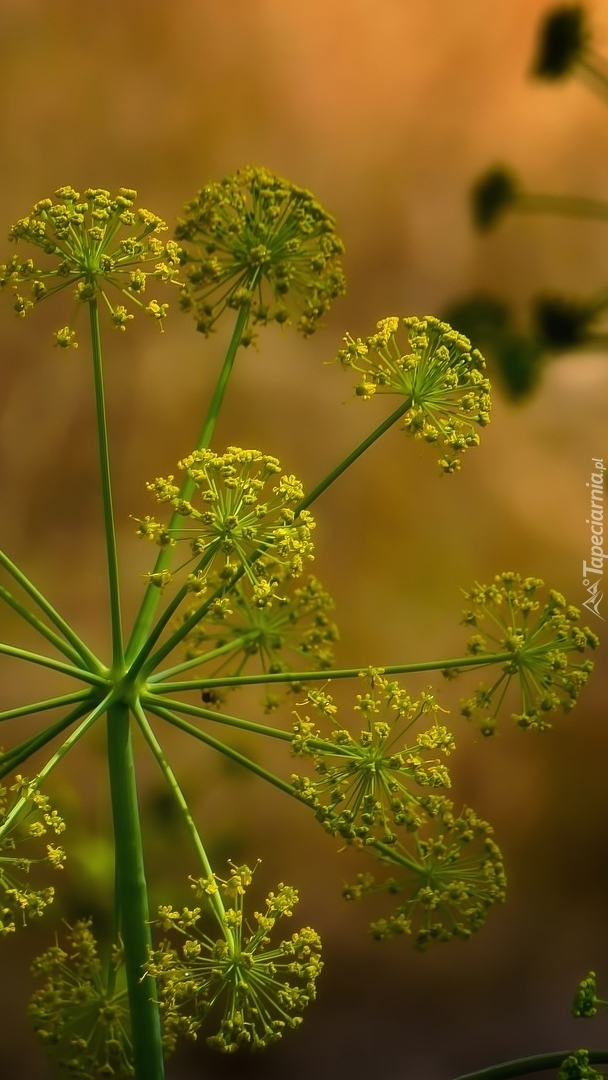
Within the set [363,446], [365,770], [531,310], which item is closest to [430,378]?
[363,446]

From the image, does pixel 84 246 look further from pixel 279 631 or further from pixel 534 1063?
pixel 534 1063

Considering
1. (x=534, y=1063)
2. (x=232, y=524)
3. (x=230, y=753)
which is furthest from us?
(x=534, y=1063)

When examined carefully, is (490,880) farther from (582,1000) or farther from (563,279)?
(563,279)

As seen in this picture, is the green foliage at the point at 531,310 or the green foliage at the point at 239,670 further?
the green foliage at the point at 531,310

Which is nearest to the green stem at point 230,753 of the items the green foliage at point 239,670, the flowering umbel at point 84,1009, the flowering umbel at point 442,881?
the green foliage at point 239,670

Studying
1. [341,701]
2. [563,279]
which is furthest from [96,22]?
[341,701]

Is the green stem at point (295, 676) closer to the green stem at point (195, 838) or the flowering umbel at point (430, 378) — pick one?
the green stem at point (195, 838)
